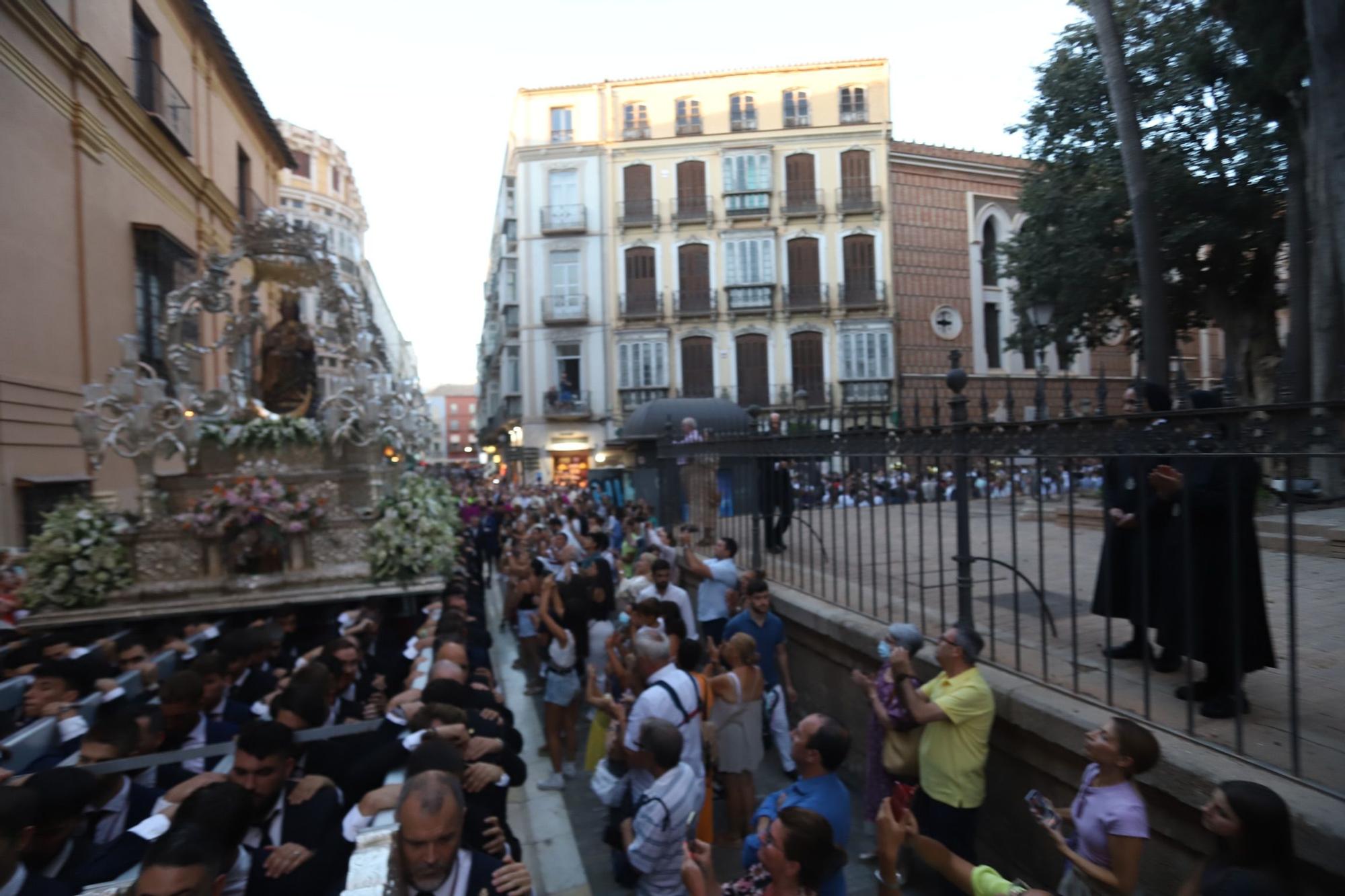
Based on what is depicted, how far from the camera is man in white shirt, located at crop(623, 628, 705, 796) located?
3.99 meters

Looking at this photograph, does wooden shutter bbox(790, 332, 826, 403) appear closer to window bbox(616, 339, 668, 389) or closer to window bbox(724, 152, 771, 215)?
window bbox(616, 339, 668, 389)

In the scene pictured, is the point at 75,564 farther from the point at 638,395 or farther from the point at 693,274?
the point at 693,274

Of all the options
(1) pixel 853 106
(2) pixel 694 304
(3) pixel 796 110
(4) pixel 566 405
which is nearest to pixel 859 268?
(1) pixel 853 106

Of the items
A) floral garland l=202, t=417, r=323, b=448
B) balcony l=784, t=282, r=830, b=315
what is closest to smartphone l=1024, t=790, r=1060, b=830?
floral garland l=202, t=417, r=323, b=448

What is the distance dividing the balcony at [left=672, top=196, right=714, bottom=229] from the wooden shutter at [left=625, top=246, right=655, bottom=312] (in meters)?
1.59

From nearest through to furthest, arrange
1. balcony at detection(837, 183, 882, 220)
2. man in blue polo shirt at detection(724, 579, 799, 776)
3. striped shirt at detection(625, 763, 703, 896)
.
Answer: striped shirt at detection(625, 763, 703, 896), man in blue polo shirt at detection(724, 579, 799, 776), balcony at detection(837, 183, 882, 220)

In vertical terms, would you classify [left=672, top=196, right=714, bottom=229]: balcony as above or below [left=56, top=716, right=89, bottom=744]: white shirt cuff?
above

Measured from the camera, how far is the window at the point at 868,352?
29.8 metres

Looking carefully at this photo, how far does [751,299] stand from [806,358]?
3.01 meters

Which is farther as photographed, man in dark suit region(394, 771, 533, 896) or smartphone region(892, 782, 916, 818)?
smartphone region(892, 782, 916, 818)

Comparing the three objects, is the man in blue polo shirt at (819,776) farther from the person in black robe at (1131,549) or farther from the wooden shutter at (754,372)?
the wooden shutter at (754,372)

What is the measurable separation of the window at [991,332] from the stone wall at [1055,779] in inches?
1045

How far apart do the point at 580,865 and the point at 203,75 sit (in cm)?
1822

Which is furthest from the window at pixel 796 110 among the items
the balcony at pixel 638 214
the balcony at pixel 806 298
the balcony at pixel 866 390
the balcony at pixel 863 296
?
the balcony at pixel 866 390
